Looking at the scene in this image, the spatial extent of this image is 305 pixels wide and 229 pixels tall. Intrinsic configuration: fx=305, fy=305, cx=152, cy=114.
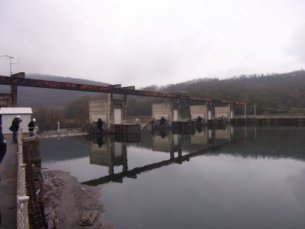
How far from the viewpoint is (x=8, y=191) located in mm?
8242

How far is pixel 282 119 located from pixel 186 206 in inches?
2561

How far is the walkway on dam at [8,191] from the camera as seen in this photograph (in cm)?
620

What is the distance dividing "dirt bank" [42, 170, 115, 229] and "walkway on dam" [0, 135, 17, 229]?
5.40ft

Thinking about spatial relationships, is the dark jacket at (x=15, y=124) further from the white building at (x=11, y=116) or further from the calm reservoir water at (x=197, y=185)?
the calm reservoir water at (x=197, y=185)

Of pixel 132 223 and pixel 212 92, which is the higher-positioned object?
pixel 212 92

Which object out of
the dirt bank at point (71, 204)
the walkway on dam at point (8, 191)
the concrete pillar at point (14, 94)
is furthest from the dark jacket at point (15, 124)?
the concrete pillar at point (14, 94)

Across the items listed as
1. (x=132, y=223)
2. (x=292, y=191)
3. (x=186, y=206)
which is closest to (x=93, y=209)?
(x=132, y=223)

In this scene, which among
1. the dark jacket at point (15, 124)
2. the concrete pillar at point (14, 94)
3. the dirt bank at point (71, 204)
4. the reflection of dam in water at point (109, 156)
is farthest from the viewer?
the concrete pillar at point (14, 94)

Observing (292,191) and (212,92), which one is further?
(212,92)

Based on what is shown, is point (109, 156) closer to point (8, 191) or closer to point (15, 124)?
point (15, 124)

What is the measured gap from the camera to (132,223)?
1012cm

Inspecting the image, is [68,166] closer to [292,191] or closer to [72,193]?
[72,193]

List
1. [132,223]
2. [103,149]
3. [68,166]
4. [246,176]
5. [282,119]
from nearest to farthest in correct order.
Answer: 1. [132,223]
2. [246,176]
3. [68,166]
4. [103,149]
5. [282,119]

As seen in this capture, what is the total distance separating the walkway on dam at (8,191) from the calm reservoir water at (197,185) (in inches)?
137
